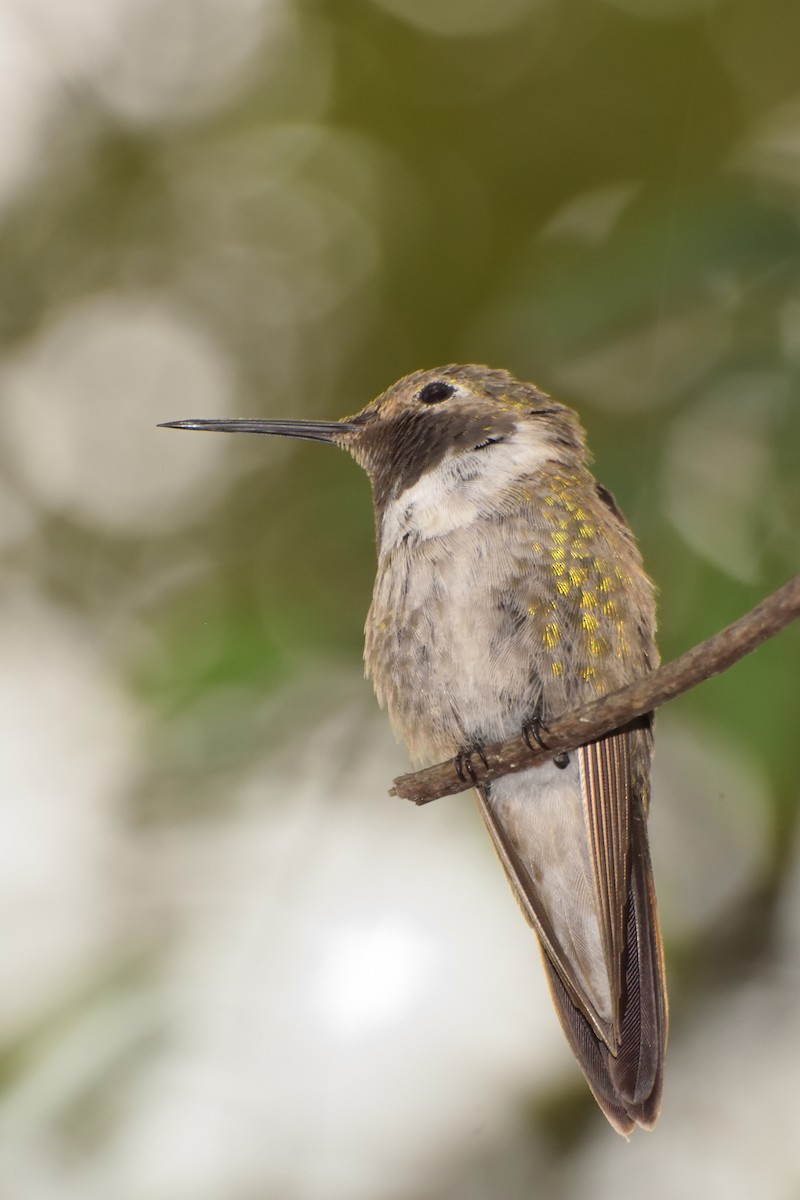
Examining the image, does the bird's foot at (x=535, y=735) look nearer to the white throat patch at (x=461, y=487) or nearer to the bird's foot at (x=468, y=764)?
the bird's foot at (x=468, y=764)

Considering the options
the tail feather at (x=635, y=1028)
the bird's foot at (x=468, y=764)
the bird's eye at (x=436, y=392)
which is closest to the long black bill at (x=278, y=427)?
the bird's eye at (x=436, y=392)

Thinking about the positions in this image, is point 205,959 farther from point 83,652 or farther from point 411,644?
point 411,644

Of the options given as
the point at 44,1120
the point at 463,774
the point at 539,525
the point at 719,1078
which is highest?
the point at 539,525

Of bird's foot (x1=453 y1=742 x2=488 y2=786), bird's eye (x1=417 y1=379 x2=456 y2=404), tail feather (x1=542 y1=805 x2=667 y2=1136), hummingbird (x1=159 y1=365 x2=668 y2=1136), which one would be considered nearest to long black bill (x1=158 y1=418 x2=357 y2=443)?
hummingbird (x1=159 y1=365 x2=668 y2=1136)

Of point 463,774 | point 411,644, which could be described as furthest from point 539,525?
point 463,774

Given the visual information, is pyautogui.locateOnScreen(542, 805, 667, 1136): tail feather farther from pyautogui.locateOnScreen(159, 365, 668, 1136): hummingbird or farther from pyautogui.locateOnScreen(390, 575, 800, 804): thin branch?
pyautogui.locateOnScreen(390, 575, 800, 804): thin branch

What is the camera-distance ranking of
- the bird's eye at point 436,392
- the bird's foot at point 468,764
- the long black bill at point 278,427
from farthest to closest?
the bird's eye at point 436,392 < the long black bill at point 278,427 < the bird's foot at point 468,764

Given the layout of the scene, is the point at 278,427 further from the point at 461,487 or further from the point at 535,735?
the point at 535,735
